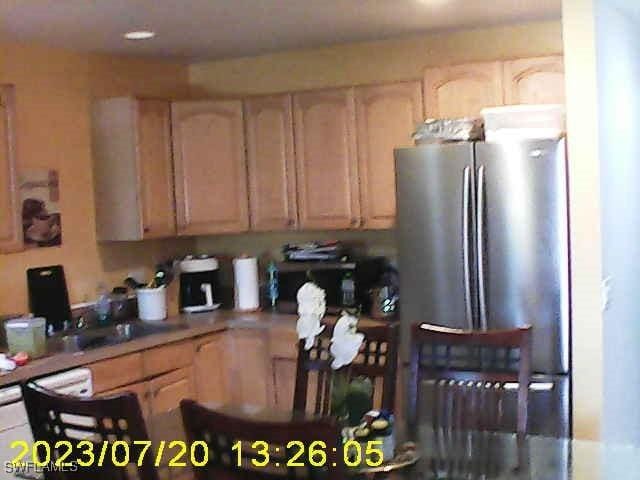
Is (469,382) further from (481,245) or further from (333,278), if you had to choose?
(333,278)

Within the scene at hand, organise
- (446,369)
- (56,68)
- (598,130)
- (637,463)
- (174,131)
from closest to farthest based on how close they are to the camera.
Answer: (637,463)
(446,369)
(598,130)
(56,68)
(174,131)

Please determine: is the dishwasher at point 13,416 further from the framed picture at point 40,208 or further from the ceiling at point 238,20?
the ceiling at point 238,20

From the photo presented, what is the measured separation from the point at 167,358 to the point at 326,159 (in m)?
1.32

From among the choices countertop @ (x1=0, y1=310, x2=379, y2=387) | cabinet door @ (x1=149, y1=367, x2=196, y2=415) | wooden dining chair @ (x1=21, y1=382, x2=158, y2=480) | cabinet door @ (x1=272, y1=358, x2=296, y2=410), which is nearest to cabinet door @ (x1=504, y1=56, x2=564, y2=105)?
countertop @ (x1=0, y1=310, x2=379, y2=387)

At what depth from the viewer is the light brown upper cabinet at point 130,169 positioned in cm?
481

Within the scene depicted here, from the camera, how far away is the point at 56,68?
4.71 meters

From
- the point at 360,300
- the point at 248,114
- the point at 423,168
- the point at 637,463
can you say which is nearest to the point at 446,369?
the point at 637,463

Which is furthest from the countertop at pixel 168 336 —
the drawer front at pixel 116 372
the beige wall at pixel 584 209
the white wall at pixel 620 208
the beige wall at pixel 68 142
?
the white wall at pixel 620 208

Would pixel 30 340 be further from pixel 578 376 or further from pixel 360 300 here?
pixel 578 376

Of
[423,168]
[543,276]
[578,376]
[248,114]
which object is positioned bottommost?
[578,376]

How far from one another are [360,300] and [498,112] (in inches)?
51.6

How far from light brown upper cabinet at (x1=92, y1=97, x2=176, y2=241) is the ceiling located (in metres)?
0.35

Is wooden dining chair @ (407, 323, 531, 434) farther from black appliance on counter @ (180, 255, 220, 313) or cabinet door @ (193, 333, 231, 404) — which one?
black appliance on counter @ (180, 255, 220, 313)

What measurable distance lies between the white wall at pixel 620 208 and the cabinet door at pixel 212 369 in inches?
77.1
